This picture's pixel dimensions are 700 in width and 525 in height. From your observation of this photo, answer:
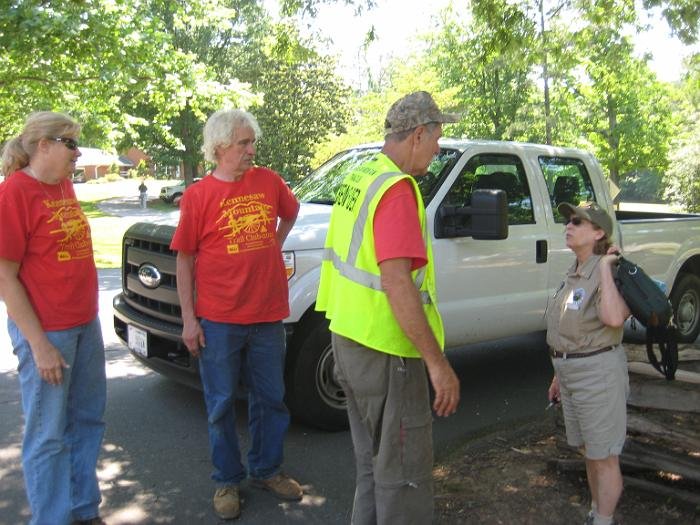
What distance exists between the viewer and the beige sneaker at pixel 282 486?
12.4 feet

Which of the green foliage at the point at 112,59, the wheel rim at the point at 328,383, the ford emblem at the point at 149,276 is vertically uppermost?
the green foliage at the point at 112,59

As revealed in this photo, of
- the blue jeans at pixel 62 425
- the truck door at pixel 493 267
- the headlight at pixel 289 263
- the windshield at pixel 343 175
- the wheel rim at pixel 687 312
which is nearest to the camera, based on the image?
the blue jeans at pixel 62 425

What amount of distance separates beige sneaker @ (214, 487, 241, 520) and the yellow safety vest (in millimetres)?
1459

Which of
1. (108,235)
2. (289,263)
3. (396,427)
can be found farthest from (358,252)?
(108,235)

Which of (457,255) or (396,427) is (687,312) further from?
(396,427)

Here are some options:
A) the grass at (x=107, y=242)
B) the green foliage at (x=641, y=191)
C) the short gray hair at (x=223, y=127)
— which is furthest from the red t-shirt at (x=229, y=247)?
the green foliage at (x=641, y=191)

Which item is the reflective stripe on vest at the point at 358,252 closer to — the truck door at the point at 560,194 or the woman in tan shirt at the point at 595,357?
the woman in tan shirt at the point at 595,357

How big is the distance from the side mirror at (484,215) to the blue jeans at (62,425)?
2493 mm

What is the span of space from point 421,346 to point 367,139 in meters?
19.0

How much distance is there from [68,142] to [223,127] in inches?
29.7

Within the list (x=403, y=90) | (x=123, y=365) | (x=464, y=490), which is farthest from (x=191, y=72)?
(x=464, y=490)

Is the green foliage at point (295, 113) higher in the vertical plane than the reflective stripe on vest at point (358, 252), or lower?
higher

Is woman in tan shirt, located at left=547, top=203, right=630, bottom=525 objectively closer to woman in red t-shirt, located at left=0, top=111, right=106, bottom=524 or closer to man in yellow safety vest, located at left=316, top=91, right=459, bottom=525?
man in yellow safety vest, located at left=316, top=91, right=459, bottom=525

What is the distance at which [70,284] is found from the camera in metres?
3.09
